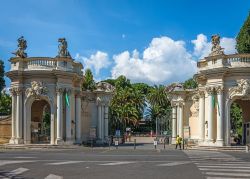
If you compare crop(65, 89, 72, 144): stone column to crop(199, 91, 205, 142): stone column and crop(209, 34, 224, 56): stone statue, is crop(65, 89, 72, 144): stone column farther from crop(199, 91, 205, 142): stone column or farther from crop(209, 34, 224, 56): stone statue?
crop(209, 34, 224, 56): stone statue

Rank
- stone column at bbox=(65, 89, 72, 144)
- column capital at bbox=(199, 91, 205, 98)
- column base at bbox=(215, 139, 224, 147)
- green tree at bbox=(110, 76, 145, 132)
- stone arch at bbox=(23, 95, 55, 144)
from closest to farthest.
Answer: column base at bbox=(215, 139, 224, 147) → column capital at bbox=(199, 91, 205, 98) → stone arch at bbox=(23, 95, 55, 144) → stone column at bbox=(65, 89, 72, 144) → green tree at bbox=(110, 76, 145, 132)

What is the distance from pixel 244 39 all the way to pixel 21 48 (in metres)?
27.1

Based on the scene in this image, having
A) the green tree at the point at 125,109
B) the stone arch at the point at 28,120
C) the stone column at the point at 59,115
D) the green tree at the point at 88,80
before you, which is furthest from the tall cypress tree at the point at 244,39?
the green tree at the point at 125,109

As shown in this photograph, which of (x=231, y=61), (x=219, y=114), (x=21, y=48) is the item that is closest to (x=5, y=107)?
(x=21, y=48)

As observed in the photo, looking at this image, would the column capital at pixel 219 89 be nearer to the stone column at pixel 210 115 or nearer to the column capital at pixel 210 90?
the column capital at pixel 210 90

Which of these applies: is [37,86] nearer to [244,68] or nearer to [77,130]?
[77,130]

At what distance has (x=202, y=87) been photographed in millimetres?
43625

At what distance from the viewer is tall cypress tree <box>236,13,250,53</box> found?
5500 cm

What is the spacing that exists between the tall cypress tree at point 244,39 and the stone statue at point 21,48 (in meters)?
26.4

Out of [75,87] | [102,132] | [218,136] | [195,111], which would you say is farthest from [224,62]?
[102,132]

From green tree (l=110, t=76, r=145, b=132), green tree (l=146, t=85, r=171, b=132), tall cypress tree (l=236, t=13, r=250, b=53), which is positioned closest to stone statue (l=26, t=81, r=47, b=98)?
tall cypress tree (l=236, t=13, r=250, b=53)

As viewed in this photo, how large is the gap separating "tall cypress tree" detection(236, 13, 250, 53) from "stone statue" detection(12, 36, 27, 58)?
86.6 ft

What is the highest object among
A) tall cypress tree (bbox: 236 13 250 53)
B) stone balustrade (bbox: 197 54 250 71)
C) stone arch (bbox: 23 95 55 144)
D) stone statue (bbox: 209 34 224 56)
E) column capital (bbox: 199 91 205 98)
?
tall cypress tree (bbox: 236 13 250 53)

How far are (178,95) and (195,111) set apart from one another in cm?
304
